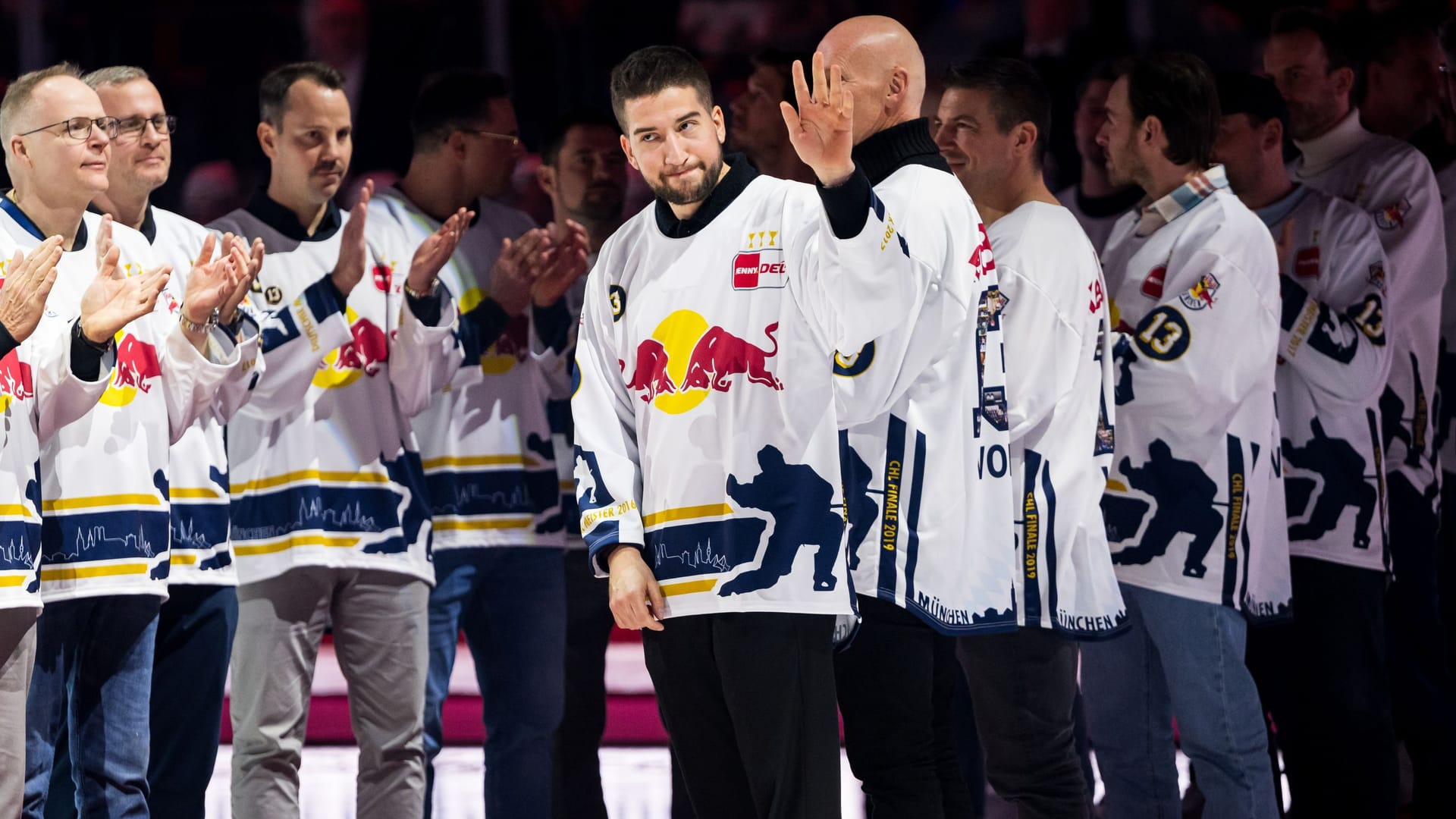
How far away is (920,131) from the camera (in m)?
3.21

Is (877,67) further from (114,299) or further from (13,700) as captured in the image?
(13,700)

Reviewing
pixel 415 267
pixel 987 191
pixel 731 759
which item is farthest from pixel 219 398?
pixel 987 191

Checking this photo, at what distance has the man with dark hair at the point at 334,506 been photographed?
3.93 m

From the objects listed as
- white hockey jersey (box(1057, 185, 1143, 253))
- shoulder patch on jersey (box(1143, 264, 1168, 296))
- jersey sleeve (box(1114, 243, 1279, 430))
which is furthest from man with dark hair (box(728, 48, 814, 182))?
jersey sleeve (box(1114, 243, 1279, 430))

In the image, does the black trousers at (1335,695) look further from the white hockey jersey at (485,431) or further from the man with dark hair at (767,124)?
the white hockey jersey at (485,431)

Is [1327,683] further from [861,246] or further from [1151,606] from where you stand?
[861,246]

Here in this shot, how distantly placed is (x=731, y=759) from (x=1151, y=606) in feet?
3.97

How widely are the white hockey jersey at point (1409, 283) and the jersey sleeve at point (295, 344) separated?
2.60 meters

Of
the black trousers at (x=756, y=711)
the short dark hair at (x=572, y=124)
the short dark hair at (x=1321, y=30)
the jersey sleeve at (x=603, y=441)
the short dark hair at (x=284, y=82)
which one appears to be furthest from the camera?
the short dark hair at (x=572, y=124)

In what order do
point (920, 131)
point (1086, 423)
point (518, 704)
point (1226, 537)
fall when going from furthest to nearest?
point (518, 704) → point (1226, 537) → point (1086, 423) → point (920, 131)

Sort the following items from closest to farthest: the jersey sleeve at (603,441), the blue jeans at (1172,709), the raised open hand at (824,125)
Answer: the raised open hand at (824,125), the jersey sleeve at (603,441), the blue jeans at (1172,709)

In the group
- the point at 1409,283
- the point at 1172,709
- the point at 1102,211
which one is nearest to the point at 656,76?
the point at 1172,709

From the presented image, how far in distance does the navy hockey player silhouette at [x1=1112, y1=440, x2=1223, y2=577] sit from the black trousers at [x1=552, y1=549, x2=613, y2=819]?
4.72ft

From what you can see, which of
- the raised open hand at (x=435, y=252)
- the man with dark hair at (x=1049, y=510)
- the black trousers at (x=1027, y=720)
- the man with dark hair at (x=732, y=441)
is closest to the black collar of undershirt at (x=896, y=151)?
the man with dark hair at (x=732, y=441)
